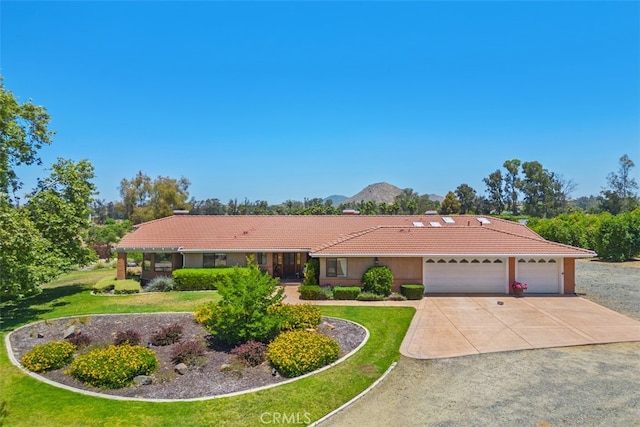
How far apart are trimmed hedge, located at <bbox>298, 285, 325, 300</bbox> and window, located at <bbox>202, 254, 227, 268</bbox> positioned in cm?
698

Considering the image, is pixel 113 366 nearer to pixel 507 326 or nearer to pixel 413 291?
pixel 507 326

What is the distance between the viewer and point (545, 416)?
31.3ft

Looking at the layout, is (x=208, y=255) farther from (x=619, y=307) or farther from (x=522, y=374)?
(x=619, y=307)

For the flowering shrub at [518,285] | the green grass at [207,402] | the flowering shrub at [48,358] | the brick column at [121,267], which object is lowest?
the green grass at [207,402]

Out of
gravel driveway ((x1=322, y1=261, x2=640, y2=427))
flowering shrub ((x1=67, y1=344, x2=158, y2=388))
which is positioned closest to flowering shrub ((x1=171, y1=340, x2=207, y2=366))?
flowering shrub ((x1=67, y1=344, x2=158, y2=388))

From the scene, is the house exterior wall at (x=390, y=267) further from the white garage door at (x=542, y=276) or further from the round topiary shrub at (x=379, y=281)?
the white garage door at (x=542, y=276)

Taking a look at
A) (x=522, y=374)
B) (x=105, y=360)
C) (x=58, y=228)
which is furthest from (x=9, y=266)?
(x=522, y=374)

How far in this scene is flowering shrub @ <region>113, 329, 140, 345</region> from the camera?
45.4ft

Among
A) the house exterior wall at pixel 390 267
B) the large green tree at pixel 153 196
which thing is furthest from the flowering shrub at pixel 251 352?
the large green tree at pixel 153 196

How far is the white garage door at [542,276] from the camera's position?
76.1 ft

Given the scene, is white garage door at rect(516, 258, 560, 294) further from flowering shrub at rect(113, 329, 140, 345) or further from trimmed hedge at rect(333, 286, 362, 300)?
flowering shrub at rect(113, 329, 140, 345)

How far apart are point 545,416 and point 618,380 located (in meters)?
3.52

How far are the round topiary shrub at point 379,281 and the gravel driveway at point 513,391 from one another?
29.3 feet

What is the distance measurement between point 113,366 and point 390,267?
605 inches
